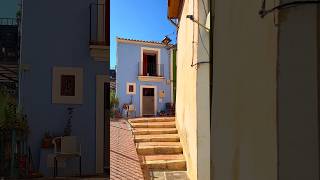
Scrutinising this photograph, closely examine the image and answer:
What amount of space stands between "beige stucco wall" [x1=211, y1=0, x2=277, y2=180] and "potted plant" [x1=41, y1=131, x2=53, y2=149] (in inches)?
32.2

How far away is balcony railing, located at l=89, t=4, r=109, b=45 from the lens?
6.88 ft

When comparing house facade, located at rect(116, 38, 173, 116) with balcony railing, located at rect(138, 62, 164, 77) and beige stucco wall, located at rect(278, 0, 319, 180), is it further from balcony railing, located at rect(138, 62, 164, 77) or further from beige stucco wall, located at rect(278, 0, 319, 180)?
beige stucco wall, located at rect(278, 0, 319, 180)

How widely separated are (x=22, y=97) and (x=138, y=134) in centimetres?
699

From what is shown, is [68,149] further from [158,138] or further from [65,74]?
[158,138]

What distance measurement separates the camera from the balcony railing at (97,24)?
82.5 inches

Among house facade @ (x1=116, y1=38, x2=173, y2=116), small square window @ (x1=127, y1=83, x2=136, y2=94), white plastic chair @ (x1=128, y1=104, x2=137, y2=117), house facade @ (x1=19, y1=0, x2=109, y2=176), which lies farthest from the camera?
small square window @ (x1=127, y1=83, x2=136, y2=94)

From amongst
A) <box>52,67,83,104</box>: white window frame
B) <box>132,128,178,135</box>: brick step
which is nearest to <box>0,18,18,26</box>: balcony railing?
<box>52,67,83,104</box>: white window frame

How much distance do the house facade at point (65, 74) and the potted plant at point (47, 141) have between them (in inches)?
0.7

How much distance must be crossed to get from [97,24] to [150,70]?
15.9 m

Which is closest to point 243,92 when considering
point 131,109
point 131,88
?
point 131,109

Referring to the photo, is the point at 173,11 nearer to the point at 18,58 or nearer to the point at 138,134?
the point at 138,134

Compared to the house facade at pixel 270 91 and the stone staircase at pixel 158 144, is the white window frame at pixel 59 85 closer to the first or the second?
the house facade at pixel 270 91

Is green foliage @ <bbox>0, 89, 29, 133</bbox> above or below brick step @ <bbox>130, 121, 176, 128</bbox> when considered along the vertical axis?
above

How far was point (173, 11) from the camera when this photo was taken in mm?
8375
